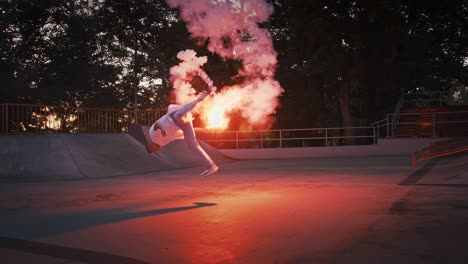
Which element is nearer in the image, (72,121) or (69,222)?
(69,222)

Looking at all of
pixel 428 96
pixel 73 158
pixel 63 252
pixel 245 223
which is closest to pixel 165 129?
pixel 245 223

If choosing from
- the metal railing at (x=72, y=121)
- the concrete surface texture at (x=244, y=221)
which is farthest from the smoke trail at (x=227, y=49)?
the metal railing at (x=72, y=121)

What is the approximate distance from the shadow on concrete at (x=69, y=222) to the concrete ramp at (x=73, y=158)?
930 centimetres

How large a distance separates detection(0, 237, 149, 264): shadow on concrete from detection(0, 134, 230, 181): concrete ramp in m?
11.6

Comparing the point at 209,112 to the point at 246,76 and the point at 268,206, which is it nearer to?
the point at 246,76

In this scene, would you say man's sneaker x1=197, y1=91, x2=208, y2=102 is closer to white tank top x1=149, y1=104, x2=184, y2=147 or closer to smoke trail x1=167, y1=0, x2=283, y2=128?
white tank top x1=149, y1=104, x2=184, y2=147

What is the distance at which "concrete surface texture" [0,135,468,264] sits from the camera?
18.1 feet

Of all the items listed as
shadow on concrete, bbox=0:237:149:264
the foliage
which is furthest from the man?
the foliage

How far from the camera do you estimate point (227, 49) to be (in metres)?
16.0

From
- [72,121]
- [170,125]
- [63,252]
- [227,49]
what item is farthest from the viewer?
[72,121]

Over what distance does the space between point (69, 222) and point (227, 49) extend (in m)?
9.65

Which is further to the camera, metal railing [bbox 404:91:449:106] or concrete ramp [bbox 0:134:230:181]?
metal railing [bbox 404:91:449:106]

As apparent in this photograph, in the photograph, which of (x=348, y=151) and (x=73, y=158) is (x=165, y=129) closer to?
(x=73, y=158)

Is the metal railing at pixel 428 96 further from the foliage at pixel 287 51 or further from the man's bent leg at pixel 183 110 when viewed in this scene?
the man's bent leg at pixel 183 110
